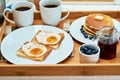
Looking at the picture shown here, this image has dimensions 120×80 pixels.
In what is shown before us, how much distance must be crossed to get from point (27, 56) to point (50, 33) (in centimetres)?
13

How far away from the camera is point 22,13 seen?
964 mm

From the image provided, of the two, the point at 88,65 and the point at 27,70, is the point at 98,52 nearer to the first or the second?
the point at 88,65

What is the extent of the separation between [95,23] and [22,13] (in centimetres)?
26

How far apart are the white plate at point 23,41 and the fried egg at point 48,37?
0.03 metres

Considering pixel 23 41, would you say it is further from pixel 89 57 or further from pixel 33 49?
pixel 89 57

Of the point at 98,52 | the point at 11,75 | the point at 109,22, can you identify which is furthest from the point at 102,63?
the point at 11,75

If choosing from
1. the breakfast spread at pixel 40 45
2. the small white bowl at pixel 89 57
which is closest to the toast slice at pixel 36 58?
the breakfast spread at pixel 40 45

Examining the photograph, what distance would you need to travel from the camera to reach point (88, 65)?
799mm

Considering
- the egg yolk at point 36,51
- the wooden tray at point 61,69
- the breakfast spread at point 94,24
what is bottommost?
the wooden tray at point 61,69

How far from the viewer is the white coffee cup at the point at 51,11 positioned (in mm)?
972

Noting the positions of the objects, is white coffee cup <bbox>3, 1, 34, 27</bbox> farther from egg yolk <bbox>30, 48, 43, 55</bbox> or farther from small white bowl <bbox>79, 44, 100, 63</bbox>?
small white bowl <bbox>79, 44, 100, 63</bbox>

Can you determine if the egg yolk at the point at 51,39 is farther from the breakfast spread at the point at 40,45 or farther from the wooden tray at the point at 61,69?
the wooden tray at the point at 61,69

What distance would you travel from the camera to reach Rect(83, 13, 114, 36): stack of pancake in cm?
95

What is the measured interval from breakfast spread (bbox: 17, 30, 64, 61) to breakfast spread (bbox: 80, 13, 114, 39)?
0.29 ft
